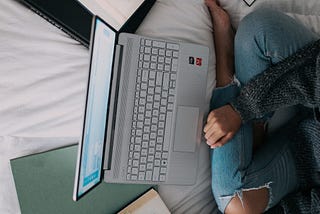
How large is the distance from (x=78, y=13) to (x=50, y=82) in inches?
7.8

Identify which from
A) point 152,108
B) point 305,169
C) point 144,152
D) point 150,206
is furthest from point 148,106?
point 305,169

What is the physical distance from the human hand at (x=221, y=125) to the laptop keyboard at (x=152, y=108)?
0.11 metres

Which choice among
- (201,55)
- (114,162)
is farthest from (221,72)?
(114,162)

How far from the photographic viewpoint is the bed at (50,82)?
1.10m

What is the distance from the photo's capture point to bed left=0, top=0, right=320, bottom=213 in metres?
1.10

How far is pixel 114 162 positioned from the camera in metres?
1.04

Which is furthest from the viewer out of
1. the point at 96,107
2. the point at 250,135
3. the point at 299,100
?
the point at 250,135

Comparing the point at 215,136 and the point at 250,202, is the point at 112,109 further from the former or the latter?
the point at 250,202

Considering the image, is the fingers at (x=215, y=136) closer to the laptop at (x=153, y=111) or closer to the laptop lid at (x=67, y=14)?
the laptop at (x=153, y=111)

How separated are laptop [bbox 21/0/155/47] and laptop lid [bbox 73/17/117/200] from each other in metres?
0.14

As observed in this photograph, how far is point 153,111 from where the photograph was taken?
1.05 m

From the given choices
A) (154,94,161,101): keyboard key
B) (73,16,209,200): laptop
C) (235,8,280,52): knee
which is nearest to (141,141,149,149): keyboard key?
(73,16,209,200): laptop

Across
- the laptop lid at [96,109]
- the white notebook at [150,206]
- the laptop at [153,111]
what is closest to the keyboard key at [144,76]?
the laptop at [153,111]

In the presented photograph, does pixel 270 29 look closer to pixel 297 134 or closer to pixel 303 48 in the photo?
pixel 303 48
